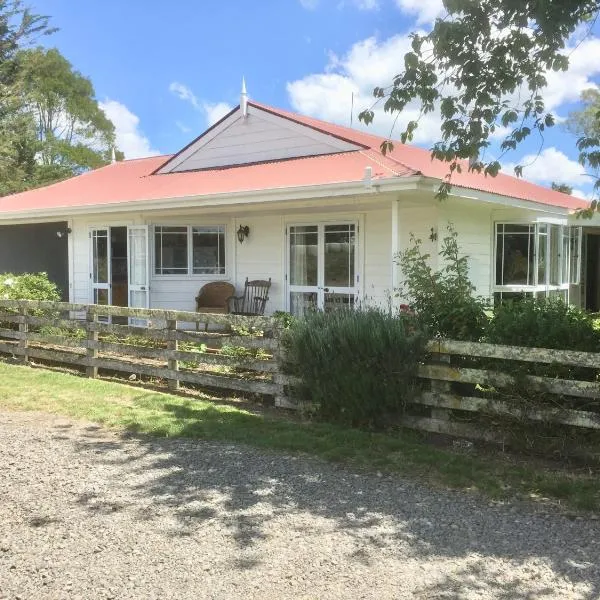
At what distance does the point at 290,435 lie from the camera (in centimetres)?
572

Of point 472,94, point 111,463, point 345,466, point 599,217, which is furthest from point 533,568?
point 599,217

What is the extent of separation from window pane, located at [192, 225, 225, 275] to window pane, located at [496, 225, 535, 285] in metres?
5.37

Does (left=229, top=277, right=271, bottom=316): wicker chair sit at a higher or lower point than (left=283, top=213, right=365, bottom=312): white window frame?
lower

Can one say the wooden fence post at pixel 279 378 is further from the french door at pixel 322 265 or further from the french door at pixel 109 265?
the french door at pixel 109 265

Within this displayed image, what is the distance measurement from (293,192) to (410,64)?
379cm

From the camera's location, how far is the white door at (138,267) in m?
12.5

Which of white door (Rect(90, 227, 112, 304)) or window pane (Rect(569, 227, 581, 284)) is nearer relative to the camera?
white door (Rect(90, 227, 112, 304))

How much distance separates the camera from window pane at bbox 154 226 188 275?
506 inches

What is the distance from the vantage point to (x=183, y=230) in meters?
12.9

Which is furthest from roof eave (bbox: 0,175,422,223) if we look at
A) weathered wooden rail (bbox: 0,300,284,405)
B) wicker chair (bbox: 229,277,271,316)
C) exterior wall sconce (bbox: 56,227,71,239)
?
weathered wooden rail (bbox: 0,300,284,405)

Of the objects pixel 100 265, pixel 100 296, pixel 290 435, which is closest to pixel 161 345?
pixel 290 435

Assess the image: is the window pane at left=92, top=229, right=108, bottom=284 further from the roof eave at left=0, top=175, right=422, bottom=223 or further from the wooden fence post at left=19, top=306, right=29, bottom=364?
the wooden fence post at left=19, top=306, right=29, bottom=364

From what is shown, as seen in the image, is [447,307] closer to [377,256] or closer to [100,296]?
[377,256]

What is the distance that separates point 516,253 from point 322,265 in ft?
11.5
